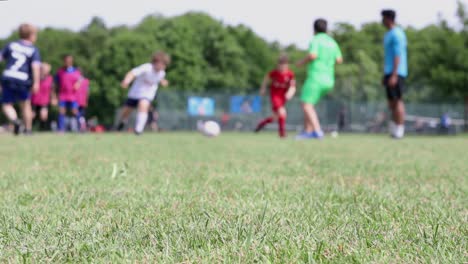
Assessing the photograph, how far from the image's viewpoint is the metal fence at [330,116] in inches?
1635

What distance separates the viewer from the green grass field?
6.91ft

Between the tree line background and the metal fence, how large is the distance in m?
5.61

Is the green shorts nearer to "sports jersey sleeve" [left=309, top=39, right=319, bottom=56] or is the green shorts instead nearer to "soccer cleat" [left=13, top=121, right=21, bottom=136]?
"sports jersey sleeve" [left=309, top=39, right=319, bottom=56]

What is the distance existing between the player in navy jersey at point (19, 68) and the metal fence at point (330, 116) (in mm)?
28683

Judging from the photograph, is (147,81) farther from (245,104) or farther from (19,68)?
(245,104)

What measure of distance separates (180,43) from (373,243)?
6117 centimetres

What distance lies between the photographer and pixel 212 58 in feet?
216

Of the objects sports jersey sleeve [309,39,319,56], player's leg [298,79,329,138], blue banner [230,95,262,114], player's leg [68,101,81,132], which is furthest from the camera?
blue banner [230,95,262,114]

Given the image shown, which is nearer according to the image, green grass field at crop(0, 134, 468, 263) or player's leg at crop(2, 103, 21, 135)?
green grass field at crop(0, 134, 468, 263)

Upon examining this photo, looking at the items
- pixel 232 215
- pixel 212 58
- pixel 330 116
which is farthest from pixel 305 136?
pixel 212 58

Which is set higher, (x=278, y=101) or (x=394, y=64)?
(x=394, y=64)

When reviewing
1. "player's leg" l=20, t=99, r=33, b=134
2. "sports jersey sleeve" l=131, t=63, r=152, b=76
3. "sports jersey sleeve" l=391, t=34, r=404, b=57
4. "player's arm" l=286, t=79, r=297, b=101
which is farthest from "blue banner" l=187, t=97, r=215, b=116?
"sports jersey sleeve" l=391, t=34, r=404, b=57

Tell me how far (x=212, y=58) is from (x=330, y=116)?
80.2ft

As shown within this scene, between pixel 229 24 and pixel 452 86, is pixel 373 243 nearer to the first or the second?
pixel 452 86
